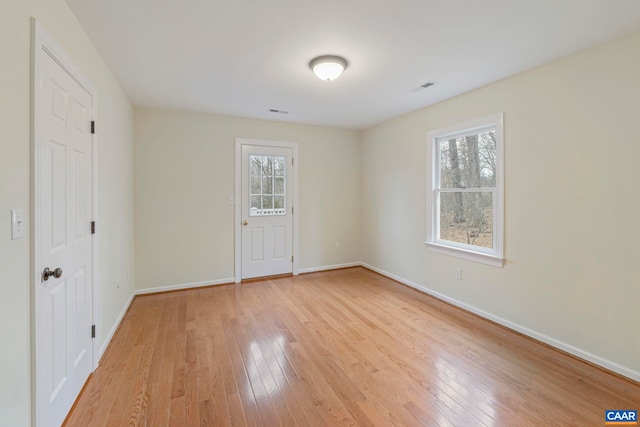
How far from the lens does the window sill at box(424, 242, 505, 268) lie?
293 centimetres

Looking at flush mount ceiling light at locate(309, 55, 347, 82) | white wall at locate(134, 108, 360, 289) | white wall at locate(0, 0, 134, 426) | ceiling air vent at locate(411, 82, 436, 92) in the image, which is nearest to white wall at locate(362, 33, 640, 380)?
ceiling air vent at locate(411, 82, 436, 92)

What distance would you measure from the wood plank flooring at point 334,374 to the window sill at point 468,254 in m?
0.62

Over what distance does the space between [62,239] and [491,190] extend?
3.61 metres

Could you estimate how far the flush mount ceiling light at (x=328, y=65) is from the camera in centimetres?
240

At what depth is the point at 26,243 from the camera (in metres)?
1.32

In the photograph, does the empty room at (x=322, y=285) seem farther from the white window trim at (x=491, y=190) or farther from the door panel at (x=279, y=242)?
the door panel at (x=279, y=242)

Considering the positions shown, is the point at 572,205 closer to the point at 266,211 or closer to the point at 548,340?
the point at 548,340

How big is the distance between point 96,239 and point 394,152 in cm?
372

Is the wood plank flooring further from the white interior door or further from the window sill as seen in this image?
the window sill

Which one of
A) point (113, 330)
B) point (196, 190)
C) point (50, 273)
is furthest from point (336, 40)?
point (113, 330)

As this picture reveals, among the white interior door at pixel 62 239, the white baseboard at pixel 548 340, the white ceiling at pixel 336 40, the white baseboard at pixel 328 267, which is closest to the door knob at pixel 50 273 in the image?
the white interior door at pixel 62 239

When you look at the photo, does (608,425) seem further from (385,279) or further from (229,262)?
(229,262)

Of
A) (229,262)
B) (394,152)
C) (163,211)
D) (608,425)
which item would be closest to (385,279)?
(394,152)

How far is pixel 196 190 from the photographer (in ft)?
13.2
